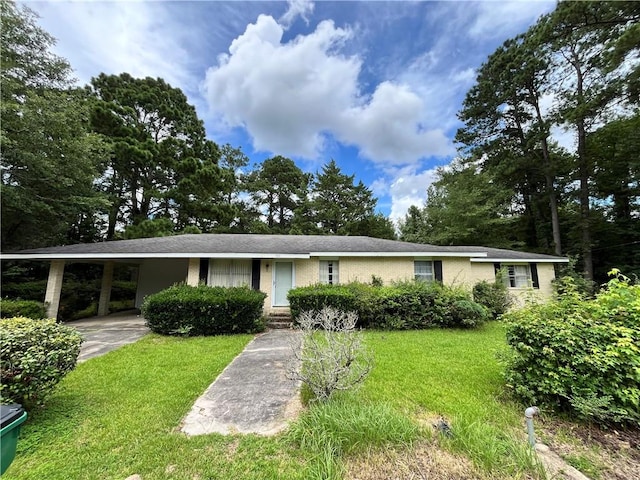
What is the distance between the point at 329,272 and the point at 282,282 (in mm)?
2025

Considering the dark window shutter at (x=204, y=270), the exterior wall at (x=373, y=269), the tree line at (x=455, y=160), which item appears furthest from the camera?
the tree line at (x=455, y=160)

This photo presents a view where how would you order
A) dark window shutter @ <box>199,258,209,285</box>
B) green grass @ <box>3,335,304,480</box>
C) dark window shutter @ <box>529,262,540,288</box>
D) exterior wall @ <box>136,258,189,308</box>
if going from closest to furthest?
green grass @ <box>3,335,304,480</box> → dark window shutter @ <box>199,258,209,285</box> → dark window shutter @ <box>529,262,540,288</box> → exterior wall @ <box>136,258,189,308</box>

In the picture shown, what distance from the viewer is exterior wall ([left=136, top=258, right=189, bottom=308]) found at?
1409 centimetres

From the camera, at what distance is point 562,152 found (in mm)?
20688

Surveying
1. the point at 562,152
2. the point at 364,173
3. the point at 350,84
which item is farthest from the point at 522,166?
the point at 350,84

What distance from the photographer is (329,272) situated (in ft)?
38.2

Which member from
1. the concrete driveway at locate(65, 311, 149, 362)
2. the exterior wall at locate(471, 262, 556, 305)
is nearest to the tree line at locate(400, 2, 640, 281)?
the exterior wall at locate(471, 262, 556, 305)

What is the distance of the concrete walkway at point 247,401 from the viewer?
3188mm

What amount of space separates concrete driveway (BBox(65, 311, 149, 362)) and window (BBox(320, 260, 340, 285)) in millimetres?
6562

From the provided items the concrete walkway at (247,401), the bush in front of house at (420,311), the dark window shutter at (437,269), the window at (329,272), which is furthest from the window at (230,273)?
the dark window shutter at (437,269)

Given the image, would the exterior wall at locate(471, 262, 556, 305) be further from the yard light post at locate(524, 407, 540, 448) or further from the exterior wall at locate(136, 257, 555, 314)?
the yard light post at locate(524, 407, 540, 448)

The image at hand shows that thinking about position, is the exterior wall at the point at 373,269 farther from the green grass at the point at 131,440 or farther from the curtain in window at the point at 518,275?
the green grass at the point at 131,440

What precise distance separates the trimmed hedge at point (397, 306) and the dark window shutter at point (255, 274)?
2.25 m

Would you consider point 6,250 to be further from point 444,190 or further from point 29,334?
point 444,190
